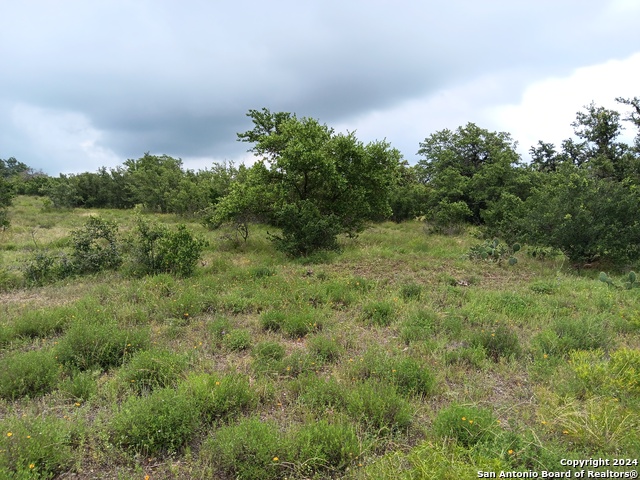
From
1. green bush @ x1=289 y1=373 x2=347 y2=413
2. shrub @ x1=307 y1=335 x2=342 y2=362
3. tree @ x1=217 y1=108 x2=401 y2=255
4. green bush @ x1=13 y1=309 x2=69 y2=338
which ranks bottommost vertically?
green bush @ x1=289 y1=373 x2=347 y2=413

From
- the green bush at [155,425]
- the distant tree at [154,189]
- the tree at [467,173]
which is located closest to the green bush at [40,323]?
the green bush at [155,425]

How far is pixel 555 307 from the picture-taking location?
20.3 feet

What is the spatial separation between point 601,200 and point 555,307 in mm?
5558

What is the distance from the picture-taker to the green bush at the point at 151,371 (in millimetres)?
3765

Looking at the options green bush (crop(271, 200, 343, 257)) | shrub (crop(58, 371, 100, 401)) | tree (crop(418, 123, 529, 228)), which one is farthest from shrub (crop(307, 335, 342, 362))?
tree (crop(418, 123, 529, 228))

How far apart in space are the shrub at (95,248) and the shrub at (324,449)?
8.07 m

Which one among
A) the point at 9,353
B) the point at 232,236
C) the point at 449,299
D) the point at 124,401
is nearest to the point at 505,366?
the point at 449,299

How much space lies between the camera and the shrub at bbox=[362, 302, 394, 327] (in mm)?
5621

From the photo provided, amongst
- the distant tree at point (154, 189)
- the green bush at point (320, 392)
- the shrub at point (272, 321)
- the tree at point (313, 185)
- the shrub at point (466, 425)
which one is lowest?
the shrub at point (466, 425)

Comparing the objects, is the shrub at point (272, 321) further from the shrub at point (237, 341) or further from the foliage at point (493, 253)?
the foliage at point (493, 253)

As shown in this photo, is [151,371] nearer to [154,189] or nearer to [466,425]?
[466,425]

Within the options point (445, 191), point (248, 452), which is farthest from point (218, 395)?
point (445, 191)

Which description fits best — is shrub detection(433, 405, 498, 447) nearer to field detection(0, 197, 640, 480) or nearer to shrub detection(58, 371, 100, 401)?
field detection(0, 197, 640, 480)

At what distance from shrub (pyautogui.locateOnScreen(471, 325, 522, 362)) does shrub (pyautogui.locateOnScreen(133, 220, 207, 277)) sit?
21.8ft
